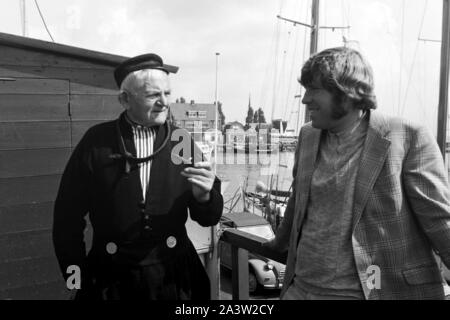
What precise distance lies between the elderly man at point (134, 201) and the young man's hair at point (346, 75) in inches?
22.5

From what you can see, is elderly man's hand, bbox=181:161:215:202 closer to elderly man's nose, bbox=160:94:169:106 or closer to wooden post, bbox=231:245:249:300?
elderly man's nose, bbox=160:94:169:106

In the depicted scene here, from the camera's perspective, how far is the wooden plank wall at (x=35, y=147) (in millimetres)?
2180

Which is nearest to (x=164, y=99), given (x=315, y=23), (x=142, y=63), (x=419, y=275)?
(x=142, y=63)

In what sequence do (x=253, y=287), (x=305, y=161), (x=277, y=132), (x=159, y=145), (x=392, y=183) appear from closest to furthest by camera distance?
(x=392, y=183) < (x=305, y=161) < (x=159, y=145) < (x=253, y=287) < (x=277, y=132)

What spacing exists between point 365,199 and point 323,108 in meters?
0.35

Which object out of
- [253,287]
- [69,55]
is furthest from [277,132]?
[69,55]

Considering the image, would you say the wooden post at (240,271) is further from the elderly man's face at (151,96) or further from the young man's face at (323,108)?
the young man's face at (323,108)

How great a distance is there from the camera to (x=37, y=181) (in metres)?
2.24

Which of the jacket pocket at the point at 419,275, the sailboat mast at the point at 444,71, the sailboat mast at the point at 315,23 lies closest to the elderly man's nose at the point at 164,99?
the jacket pocket at the point at 419,275

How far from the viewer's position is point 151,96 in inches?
69.2

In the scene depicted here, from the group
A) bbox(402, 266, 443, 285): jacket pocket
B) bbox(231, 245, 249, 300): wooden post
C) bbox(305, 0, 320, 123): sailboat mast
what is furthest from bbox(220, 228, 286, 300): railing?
bbox(305, 0, 320, 123): sailboat mast

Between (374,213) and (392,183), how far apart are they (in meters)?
0.12

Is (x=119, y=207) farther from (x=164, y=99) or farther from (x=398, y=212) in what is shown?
(x=398, y=212)
